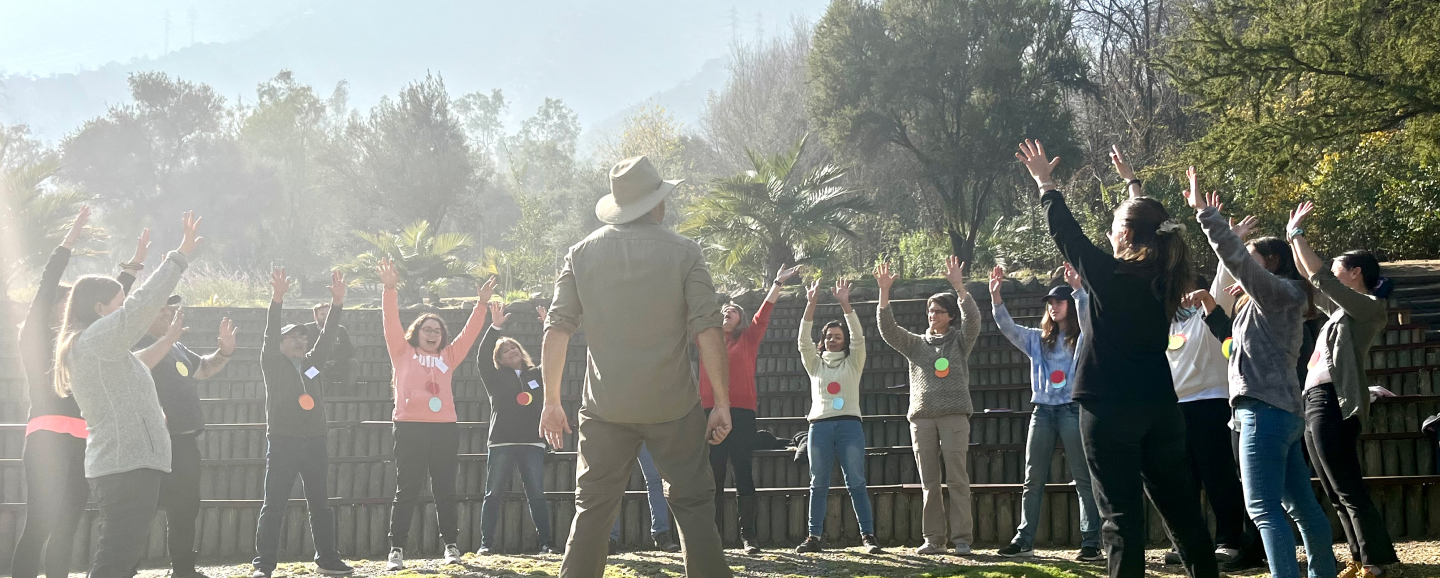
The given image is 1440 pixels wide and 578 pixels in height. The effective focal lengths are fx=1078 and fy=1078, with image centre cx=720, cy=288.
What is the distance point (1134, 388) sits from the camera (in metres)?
3.54

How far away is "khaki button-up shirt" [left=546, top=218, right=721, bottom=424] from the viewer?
140 inches

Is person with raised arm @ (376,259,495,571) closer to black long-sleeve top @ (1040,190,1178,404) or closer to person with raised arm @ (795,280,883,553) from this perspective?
person with raised arm @ (795,280,883,553)

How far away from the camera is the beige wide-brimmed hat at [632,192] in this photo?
3748 mm

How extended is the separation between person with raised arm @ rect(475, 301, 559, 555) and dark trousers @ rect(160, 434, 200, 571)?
1693mm

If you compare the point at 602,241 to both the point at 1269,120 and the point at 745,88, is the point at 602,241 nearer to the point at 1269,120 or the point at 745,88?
the point at 1269,120

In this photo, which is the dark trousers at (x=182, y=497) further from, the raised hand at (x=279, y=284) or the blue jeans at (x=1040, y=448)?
the blue jeans at (x=1040, y=448)

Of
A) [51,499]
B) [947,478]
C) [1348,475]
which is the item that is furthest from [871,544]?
[51,499]

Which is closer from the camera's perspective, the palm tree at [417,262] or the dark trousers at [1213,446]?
the dark trousers at [1213,446]

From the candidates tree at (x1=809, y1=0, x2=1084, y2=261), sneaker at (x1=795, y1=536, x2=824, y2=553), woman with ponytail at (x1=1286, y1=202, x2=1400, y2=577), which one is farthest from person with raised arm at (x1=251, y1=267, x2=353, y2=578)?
tree at (x1=809, y1=0, x2=1084, y2=261)

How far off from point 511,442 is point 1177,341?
3.94 meters

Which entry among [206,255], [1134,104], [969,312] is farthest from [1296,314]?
[206,255]

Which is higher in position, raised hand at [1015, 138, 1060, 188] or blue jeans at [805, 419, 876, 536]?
raised hand at [1015, 138, 1060, 188]

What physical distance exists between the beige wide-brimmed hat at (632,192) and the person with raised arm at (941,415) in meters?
2.63

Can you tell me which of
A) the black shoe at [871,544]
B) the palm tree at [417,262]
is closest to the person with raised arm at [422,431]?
the black shoe at [871,544]
